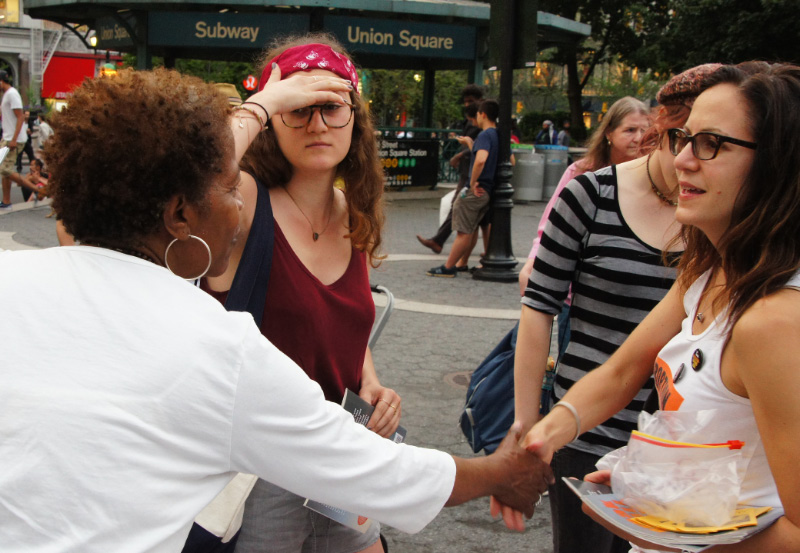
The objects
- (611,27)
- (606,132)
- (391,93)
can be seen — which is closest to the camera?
(606,132)

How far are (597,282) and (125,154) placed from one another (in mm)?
1554

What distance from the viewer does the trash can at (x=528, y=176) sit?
17.7 metres

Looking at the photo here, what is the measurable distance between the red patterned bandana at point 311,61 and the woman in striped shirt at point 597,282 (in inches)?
32.0

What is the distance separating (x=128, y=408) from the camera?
1.21m

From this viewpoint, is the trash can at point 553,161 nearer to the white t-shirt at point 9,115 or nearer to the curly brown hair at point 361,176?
the white t-shirt at point 9,115

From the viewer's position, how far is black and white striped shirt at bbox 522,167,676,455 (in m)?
2.38

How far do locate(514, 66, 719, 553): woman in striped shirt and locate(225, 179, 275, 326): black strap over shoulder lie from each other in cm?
87

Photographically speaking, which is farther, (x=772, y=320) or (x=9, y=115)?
(x=9, y=115)

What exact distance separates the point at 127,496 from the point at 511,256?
8494mm

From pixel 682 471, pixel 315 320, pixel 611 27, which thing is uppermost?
pixel 611 27

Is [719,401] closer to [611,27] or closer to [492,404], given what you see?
[492,404]

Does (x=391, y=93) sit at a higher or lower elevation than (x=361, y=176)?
higher

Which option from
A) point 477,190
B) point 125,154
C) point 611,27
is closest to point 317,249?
point 125,154

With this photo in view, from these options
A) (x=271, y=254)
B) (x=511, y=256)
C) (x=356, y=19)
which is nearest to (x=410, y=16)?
(x=356, y=19)
